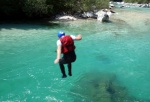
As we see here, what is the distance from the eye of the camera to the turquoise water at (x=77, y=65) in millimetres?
14773

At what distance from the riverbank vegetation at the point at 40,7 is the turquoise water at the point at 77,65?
2583 millimetres

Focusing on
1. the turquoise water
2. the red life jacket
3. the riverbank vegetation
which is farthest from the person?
the riverbank vegetation

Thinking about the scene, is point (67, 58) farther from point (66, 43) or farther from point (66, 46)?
point (66, 43)

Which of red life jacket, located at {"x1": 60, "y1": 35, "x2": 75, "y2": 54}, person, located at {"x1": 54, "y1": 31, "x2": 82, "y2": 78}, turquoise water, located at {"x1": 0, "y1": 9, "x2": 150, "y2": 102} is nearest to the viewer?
person, located at {"x1": 54, "y1": 31, "x2": 82, "y2": 78}

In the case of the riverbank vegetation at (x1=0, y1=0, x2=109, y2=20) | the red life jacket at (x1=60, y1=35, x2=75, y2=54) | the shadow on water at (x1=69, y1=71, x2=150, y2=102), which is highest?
the red life jacket at (x1=60, y1=35, x2=75, y2=54)

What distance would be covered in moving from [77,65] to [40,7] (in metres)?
15.3

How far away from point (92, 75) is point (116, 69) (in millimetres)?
2323

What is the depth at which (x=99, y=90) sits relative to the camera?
15.1m

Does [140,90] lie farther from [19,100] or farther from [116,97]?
[19,100]

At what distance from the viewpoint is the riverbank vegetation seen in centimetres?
3216

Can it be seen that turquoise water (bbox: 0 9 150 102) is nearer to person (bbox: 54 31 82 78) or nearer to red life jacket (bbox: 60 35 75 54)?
person (bbox: 54 31 82 78)

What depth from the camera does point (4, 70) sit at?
1764 centimetres

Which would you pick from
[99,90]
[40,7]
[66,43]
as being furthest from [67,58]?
[40,7]

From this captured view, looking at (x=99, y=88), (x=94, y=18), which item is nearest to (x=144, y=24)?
(x=94, y=18)
